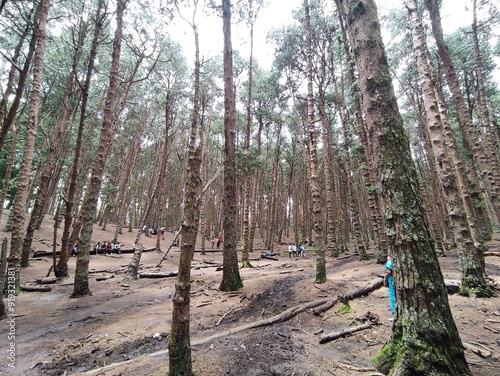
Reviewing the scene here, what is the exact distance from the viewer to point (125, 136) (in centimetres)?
2541

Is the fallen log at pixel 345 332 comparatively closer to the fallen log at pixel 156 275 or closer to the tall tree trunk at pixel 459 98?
the tall tree trunk at pixel 459 98

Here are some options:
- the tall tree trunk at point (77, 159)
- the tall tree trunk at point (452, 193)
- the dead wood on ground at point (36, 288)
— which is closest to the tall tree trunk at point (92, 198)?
the tall tree trunk at point (77, 159)

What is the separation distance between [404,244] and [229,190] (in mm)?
6052

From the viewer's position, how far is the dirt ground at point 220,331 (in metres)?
3.22

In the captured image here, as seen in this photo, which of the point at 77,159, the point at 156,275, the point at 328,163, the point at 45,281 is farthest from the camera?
the point at 328,163

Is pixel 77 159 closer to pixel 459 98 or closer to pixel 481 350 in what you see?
pixel 481 350

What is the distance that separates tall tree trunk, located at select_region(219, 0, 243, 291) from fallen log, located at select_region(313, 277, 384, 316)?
296 centimetres

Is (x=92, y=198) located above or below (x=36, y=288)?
above

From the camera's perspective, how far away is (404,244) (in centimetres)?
254

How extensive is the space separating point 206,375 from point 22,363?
3.21m

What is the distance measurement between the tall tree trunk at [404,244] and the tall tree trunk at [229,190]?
201 inches

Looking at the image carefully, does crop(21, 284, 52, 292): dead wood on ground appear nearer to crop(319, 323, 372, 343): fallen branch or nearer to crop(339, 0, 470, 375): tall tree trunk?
crop(319, 323, 372, 343): fallen branch

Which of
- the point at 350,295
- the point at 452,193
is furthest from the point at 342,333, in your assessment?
the point at 452,193

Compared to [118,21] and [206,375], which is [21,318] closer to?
[206,375]
